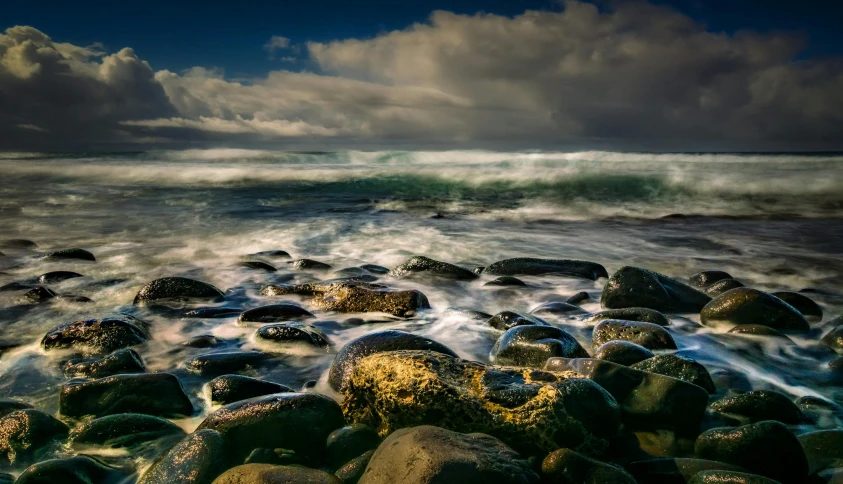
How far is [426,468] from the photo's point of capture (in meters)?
1.61

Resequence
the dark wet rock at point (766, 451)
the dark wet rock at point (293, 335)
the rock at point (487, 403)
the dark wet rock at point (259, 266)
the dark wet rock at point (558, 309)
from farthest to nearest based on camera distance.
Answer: the dark wet rock at point (259, 266) → the dark wet rock at point (558, 309) → the dark wet rock at point (293, 335) → the rock at point (487, 403) → the dark wet rock at point (766, 451)

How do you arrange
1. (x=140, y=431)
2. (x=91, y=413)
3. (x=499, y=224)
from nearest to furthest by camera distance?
(x=140, y=431)
(x=91, y=413)
(x=499, y=224)

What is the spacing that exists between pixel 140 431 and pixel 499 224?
8.76m

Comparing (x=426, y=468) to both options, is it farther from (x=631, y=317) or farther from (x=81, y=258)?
(x=81, y=258)

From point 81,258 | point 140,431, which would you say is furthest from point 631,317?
point 81,258

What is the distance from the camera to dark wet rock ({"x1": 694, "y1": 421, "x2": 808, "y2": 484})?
199cm

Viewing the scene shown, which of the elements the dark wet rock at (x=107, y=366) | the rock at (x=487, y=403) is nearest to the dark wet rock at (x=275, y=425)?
the rock at (x=487, y=403)

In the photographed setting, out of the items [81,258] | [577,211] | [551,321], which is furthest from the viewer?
[577,211]

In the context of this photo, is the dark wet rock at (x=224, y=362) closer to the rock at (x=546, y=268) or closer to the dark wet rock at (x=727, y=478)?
the dark wet rock at (x=727, y=478)

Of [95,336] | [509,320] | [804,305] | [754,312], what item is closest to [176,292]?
[95,336]

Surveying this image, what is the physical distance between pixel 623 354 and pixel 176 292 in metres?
3.55

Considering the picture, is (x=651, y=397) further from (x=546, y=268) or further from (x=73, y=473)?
(x=546, y=268)

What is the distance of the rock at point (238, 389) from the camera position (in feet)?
8.76

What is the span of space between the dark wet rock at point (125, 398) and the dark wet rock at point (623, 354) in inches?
83.9
